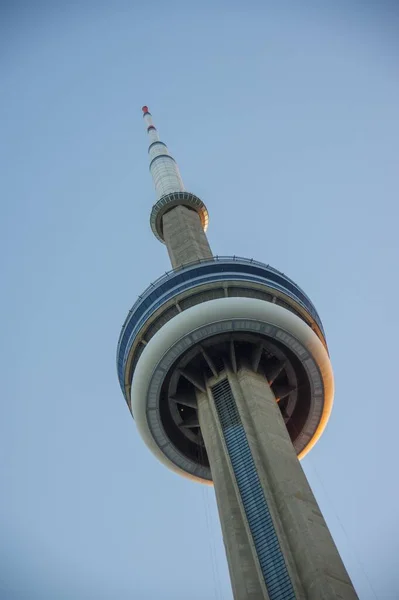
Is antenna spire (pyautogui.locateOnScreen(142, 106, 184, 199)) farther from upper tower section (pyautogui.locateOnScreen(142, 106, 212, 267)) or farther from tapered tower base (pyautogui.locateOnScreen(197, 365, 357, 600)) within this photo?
tapered tower base (pyautogui.locateOnScreen(197, 365, 357, 600))

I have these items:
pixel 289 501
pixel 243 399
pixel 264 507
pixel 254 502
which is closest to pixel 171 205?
pixel 243 399

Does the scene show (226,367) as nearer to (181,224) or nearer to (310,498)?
(310,498)

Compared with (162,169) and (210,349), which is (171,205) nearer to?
(162,169)

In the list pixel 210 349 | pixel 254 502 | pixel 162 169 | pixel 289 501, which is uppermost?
pixel 162 169

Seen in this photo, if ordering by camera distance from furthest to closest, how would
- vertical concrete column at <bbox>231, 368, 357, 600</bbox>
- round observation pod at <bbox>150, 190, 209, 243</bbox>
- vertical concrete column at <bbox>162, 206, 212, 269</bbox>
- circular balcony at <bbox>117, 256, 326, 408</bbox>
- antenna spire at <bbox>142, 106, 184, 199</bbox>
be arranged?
antenna spire at <bbox>142, 106, 184, 199</bbox>, round observation pod at <bbox>150, 190, 209, 243</bbox>, vertical concrete column at <bbox>162, 206, 212, 269</bbox>, circular balcony at <bbox>117, 256, 326, 408</bbox>, vertical concrete column at <bbox>231, 368, 357, 600</bbox>

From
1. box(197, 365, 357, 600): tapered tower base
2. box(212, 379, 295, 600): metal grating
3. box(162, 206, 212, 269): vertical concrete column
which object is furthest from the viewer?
box(162, 206, 212, 269): vertical concrete column

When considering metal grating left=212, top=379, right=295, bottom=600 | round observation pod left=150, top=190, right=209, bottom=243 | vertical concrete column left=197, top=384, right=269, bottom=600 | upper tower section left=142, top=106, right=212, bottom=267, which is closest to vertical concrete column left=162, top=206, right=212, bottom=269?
upper tower section left=142, top=106, right=212, bottom=267
